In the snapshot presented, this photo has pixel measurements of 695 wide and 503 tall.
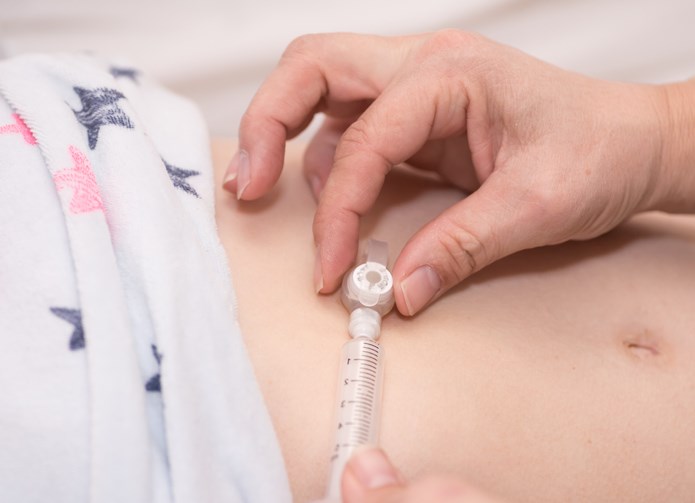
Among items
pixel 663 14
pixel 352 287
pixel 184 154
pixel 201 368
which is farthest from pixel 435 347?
pixel 663 14

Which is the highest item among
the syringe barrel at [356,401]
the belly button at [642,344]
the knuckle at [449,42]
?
the knuckle at [449,42]

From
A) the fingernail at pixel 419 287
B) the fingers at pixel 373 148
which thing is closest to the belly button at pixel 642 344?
the fingernail at pixel 419 287

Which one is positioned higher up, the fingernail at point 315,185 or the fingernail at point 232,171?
the fingernail at point 232,171

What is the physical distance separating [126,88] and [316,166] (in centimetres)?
29

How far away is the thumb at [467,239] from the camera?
31.6 inches

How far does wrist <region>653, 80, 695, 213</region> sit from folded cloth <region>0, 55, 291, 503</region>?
634mm

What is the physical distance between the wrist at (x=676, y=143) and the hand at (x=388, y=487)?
60cm

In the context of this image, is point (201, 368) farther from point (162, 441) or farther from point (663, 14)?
Result: point (663, 14)

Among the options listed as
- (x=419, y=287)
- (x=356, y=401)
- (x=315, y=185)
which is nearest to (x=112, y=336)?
(x=356, y=401)

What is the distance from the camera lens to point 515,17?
4.72 feet

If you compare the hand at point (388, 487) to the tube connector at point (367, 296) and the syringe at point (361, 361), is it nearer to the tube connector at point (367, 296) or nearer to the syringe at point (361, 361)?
the syringe at point (361, 361)

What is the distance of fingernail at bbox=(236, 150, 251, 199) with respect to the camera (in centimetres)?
91

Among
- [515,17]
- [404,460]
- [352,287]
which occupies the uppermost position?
[515,17]

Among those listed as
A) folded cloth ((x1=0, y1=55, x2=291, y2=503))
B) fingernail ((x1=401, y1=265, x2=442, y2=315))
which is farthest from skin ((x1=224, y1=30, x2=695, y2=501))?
folded cloth ((x1=0, y1=55, x2=291, y2=503))
